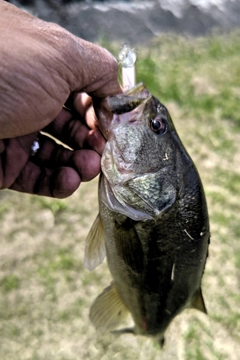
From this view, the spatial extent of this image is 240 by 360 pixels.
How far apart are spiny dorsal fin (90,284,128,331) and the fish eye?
30.2 inches

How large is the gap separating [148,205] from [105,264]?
155 centimetres

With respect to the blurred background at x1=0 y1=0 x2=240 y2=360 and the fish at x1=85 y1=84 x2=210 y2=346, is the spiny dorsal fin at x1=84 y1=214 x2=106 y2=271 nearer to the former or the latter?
the fish at x1=85 y1=84 x2=210 y2=346

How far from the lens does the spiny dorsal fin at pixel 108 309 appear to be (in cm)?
194

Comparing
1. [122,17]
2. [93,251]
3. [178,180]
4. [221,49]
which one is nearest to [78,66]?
[178,180]

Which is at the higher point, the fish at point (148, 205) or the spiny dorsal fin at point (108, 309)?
the fish at point (148, 205)

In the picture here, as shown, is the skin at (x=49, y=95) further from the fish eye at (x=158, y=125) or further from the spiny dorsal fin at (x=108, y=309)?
the spiny dorsal fin at (x=108, y=309)

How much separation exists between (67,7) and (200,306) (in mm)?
4239

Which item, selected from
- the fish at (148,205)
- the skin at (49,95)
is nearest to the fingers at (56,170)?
the skin at (49,95)

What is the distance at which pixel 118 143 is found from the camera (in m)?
1.45

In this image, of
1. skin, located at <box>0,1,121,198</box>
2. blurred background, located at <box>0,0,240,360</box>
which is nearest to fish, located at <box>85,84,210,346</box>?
skin, located at <box>0,1,121,198</box>

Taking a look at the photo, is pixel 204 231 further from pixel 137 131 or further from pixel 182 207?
pixel 137 131

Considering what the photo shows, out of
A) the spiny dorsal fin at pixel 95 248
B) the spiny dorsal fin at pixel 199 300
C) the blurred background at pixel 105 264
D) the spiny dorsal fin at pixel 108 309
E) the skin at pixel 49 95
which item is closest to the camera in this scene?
the skin at pixel 49 95

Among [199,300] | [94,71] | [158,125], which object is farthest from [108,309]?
[94,71]

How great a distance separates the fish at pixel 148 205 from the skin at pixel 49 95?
145mm
